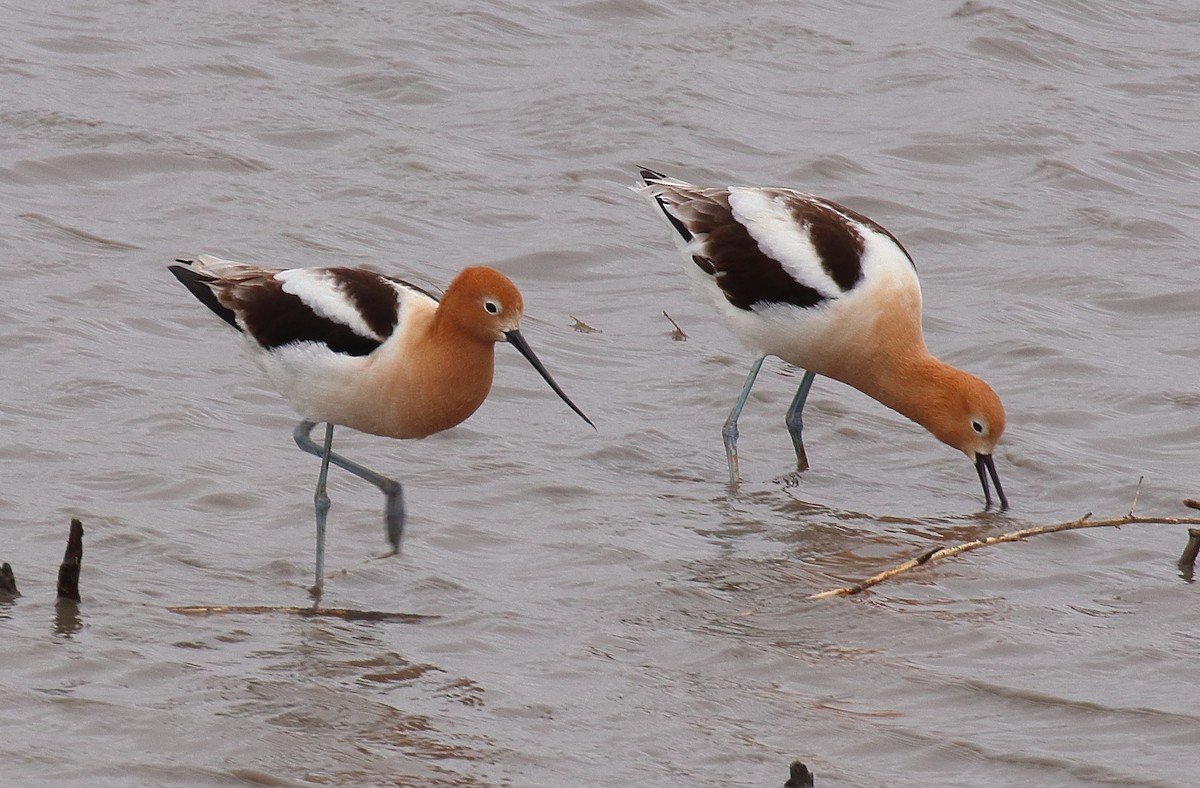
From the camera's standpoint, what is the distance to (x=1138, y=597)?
6.43 m

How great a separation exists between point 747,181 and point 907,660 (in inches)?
206

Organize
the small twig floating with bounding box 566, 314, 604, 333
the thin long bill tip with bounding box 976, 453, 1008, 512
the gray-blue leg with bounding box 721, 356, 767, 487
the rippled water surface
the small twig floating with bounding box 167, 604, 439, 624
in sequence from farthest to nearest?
the small twig floating with bounding box 566, 314, 604, 333, the gray-blue leg with bounding box 721, 356, 767, 487, the thin long bill tip with bounding box 976, 453, 1008, 512, the small twig floating with bounding box 167, 604, 439, 624, the rippled water surface

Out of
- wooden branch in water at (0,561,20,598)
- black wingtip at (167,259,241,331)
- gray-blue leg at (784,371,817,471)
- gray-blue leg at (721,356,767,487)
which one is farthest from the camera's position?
gray-blue leg at (784,371,817,471)

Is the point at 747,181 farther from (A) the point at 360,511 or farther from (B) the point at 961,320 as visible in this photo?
(A) the point at 360,511

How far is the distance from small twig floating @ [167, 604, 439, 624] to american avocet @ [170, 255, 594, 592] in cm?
27

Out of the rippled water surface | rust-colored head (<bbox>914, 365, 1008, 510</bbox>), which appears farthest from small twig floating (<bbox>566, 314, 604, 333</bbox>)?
rust-colored head (<bbox>914, 365, 1008, 510</bbox>)

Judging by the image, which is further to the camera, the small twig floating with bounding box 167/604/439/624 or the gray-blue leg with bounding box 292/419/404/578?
the gray-blue leg with bounding box 292/419/404/578

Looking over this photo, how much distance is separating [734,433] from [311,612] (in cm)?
243

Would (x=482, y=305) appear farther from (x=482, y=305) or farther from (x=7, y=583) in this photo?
(x=7, y=583)

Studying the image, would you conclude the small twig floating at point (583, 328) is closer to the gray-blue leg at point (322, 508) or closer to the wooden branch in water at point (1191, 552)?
the gray-blue leg at point (322, 508)

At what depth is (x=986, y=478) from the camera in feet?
25.1

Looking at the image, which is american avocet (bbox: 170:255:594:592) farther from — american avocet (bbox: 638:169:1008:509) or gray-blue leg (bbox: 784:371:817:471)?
gray-blue leg (bbox: 784:371:817:471)

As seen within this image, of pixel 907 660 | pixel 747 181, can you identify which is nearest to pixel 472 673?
pixel 907 660

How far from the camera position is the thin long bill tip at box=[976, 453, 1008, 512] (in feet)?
24.5
